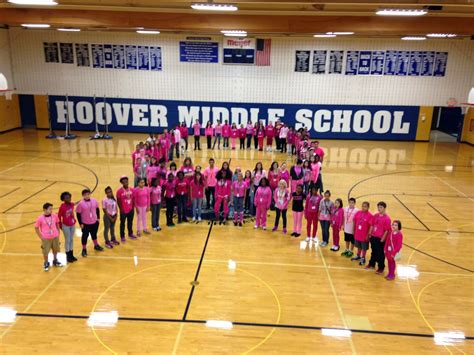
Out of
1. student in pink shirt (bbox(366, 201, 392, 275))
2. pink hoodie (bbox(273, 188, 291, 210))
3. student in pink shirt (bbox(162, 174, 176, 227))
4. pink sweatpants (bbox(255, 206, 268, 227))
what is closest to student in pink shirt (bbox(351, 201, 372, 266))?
student in pink shirt (bbox(366, 201, 392, 275))

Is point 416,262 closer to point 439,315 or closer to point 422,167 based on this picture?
point 439,315

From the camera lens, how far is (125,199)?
8859 millimetres

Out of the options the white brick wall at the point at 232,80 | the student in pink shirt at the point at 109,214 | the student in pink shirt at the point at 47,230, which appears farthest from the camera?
the white brick wall at the point at 232,80

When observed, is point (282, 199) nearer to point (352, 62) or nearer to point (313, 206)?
point (313, 206)

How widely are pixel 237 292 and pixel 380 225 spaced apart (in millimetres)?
3219

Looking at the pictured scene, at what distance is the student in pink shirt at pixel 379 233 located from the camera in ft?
25.7

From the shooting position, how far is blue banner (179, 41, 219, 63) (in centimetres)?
2283

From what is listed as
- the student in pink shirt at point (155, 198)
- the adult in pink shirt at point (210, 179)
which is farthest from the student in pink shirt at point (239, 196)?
the student in pink shirt at point (155, 198)

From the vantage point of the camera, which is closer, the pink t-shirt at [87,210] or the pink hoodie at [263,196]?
the pink t-shirt at [87,210]

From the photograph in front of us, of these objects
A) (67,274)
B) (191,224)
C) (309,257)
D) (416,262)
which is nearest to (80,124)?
(191,224)

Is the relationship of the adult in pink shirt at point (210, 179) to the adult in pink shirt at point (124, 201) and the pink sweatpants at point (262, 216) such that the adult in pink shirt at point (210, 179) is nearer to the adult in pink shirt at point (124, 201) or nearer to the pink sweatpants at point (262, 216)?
the pink sweatpants at point (262, 216)

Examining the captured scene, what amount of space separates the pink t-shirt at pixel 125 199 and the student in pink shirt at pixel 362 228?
5.11m

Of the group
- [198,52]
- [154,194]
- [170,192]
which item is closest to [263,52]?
[198,52]

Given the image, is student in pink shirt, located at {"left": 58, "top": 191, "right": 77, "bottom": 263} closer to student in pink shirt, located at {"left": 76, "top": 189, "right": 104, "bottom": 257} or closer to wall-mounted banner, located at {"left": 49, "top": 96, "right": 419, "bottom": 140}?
student in pink shirt, located at {"left": 76, "top": 189, "right": 104, "bottom": 257}
